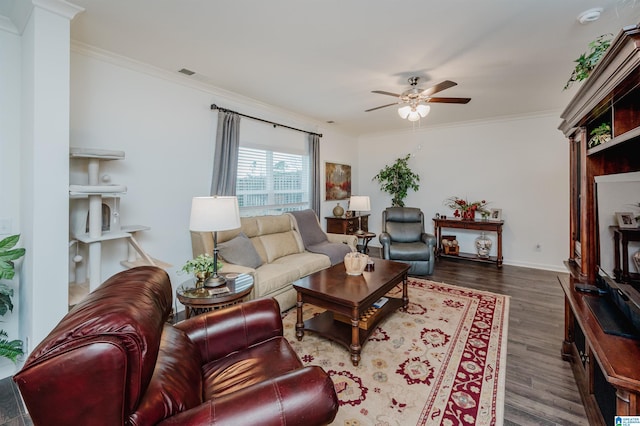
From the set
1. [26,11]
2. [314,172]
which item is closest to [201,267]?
[26,11]

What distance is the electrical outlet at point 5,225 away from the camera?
2.13m

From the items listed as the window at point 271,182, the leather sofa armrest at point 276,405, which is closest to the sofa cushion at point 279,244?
the window at point 271,182

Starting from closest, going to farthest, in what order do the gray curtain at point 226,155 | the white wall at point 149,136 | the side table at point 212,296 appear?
1. the side table at point 212,296
2. the white wall at point 149,136
3. the gray curtain at point 226,155

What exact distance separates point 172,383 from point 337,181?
5.24m

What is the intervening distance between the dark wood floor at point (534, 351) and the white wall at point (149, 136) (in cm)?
337

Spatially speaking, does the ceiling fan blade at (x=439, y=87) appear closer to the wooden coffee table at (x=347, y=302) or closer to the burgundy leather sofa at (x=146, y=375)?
the wooden coffee table at (x=347, y=302)

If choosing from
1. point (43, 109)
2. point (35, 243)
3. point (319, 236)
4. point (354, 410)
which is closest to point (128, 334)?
point (354, 410)

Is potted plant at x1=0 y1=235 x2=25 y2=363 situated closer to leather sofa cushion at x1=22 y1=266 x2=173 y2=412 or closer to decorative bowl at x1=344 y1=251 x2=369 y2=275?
leather sofa cushion at x1=22 y1=266 x2=173 y2=412

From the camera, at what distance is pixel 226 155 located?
3.63 m

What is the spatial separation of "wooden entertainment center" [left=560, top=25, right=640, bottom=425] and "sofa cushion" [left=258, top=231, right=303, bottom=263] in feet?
9.33

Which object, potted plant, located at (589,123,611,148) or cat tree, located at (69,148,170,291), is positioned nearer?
potted plant, located at (589,123,611,148)

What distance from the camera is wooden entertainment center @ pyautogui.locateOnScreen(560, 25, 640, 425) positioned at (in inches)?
43.9

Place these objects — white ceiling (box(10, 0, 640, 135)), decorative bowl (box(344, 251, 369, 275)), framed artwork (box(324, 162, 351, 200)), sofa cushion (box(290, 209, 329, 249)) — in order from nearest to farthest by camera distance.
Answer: white ceiling (box(10, 0, 640, 135))
decorative bowl (box(344, 251, 369, 275))
sofa cushion (box(290, 209, 329, 249))
framed artwork (box(324, 162, 351, 200))

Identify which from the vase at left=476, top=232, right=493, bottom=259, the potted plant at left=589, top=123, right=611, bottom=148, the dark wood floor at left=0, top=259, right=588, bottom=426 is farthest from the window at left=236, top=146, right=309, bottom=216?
the potted plant at left=589, top=123, right=611, bottom=148
